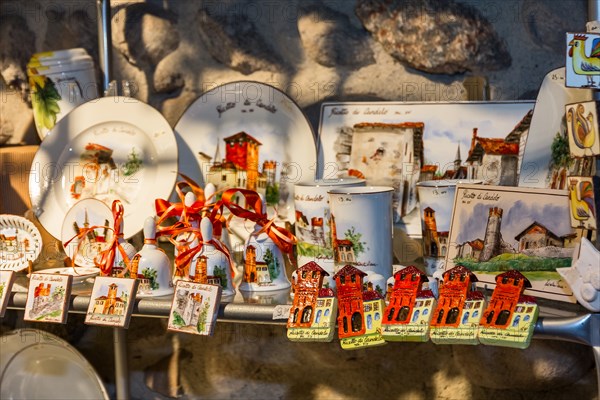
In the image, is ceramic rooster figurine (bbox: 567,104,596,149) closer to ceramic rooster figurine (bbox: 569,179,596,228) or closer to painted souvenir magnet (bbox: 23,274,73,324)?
ceramic rooster figurine (bbox: 569,179,596,228)

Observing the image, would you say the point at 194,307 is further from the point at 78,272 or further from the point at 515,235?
the point at 515,235

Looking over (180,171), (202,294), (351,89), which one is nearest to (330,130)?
(351,89)

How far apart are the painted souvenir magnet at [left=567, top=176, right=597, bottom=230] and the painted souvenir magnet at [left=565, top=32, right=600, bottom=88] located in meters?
0.12

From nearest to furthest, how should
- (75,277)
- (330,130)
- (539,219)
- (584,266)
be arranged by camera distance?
1. (584,266)
2. (539,219)
3. (75,277)
4. (330,130)

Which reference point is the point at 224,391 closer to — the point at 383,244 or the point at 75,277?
the point at 75,277

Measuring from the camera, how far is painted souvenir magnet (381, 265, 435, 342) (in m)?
0.99

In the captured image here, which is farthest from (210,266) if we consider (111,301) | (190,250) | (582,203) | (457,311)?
(582,203)

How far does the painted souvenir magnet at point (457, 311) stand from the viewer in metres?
0.98

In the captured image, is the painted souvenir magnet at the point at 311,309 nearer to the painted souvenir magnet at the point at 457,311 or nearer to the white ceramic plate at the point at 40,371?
the painted souvenir magnet at the point at 457,311

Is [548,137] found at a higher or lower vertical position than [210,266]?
higher

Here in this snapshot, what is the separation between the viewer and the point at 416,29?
4.83 ft

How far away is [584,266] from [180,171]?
74 cm

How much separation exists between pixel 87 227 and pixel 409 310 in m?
0.58

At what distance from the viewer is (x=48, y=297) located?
1.20 m
